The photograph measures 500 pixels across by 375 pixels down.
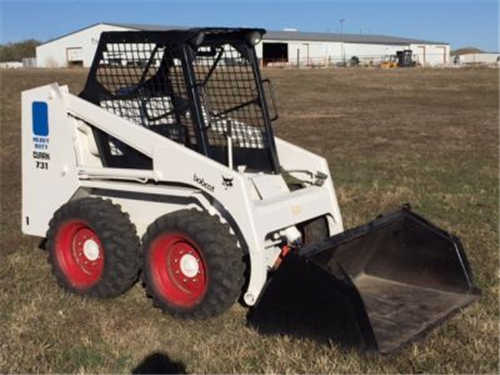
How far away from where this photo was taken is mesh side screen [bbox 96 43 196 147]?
5.31 m

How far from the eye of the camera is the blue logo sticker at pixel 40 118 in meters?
5.63

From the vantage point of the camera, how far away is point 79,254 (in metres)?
5.53

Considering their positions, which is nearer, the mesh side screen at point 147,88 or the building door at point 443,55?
the mesh side screen at point 147,88

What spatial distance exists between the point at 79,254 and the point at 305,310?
2015 millimetres

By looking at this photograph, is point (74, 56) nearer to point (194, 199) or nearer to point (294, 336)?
point (194, 199)

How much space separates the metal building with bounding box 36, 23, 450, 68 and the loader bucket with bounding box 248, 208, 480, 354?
59065 mm

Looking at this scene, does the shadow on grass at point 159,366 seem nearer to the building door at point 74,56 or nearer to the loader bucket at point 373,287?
the loader bucket at point 373,287

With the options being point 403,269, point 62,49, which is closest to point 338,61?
point 62,49

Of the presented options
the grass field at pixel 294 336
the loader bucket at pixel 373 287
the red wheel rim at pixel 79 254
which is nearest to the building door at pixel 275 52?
the grass field at pixel 294 336

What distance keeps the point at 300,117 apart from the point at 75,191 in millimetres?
15260

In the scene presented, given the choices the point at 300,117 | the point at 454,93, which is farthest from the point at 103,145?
the point at 454,93

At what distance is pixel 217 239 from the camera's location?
468cm

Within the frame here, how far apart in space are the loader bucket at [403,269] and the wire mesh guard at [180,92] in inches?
45.5

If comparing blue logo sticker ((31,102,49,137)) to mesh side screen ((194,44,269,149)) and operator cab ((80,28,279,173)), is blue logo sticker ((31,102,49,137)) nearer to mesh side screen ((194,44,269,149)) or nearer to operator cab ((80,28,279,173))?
operator cab ((80,28,279,173))
